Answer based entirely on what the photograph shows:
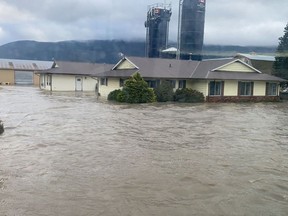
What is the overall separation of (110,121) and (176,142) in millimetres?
5195

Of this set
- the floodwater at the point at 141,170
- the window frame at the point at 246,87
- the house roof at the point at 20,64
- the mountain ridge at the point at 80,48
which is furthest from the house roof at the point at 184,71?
the house roof at the point at 20,64

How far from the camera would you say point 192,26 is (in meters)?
36.2

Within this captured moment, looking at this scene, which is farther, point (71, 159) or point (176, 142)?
point (176, 142)

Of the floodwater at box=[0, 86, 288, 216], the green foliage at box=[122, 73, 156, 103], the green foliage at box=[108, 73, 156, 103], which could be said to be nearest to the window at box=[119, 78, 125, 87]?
the green foliage at box=[108, 73, 156, 103]

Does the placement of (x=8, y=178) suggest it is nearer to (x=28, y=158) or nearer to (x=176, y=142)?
(x=28, y=158)

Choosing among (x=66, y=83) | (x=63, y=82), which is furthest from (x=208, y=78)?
(x=63, y=82)

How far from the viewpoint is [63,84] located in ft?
132

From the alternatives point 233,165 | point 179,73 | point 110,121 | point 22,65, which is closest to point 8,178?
point 233,165

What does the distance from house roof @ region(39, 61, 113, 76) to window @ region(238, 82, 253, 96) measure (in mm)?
16681

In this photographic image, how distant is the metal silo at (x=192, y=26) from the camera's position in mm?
35719

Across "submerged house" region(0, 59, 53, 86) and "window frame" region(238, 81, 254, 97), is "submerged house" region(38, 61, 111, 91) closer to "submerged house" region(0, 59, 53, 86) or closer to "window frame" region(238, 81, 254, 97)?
"submerged house" region(0, 59, 53, 86)

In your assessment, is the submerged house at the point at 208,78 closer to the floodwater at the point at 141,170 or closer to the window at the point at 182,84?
the window at the point at 182,84

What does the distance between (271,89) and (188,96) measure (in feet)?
29.7

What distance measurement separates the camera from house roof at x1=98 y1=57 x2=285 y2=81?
29.6 metres
